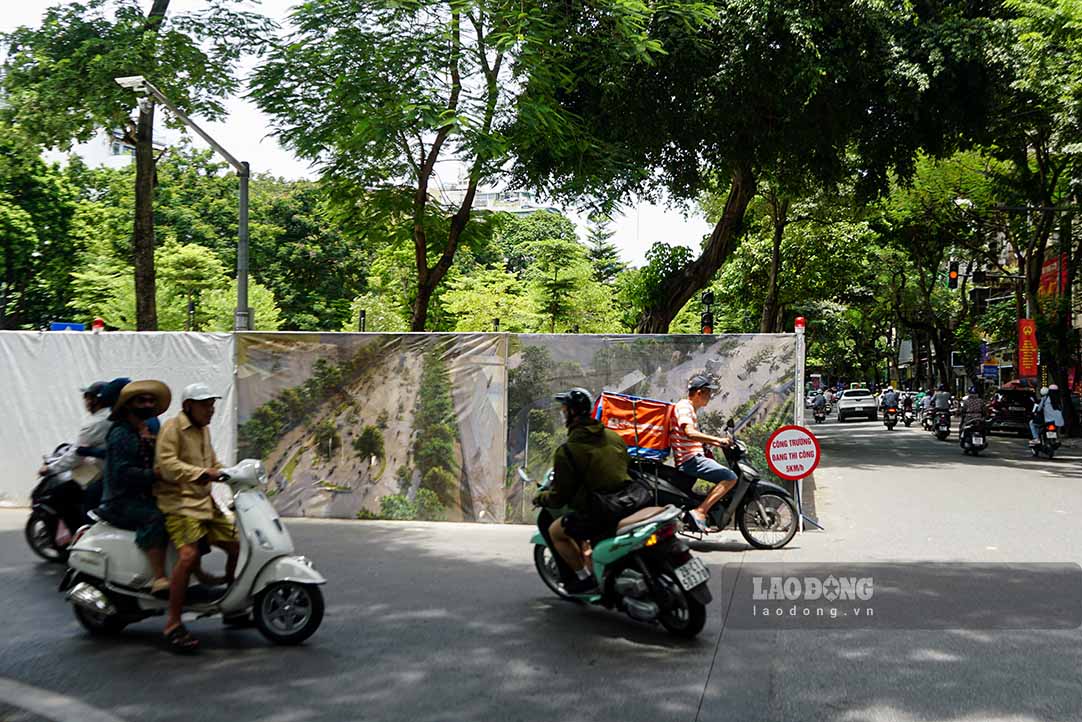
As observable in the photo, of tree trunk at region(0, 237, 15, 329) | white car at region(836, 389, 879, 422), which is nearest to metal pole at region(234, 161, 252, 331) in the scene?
tree trunk at region(0, 237, 15, 329)

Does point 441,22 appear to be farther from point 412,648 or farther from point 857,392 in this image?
point 857,392

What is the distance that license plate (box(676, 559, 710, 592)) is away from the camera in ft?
20.8

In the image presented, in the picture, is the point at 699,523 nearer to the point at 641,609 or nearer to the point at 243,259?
the point at 641,609

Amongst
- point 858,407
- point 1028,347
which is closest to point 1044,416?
point 1028,347

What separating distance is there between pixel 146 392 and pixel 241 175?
48.1ft

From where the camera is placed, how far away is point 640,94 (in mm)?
21062

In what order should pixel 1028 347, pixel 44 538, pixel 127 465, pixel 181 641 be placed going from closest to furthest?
pixel 181 641 → pixel 127 465 → pixel 44 538 → pixel 1028 347

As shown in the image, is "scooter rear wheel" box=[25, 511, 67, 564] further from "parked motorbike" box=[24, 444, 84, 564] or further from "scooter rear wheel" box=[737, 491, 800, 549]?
"scooter rear wheel" box=[737, 491, 800, 549]

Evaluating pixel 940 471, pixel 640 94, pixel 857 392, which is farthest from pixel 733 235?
pixel 857 392

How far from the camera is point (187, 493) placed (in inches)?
251

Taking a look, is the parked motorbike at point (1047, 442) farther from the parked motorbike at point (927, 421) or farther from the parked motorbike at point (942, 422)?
the parked motorbike at point (927, 421)

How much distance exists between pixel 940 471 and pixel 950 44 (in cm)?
817

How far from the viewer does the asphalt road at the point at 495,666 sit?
5.13m

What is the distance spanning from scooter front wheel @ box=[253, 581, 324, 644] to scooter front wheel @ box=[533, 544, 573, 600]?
195cm
